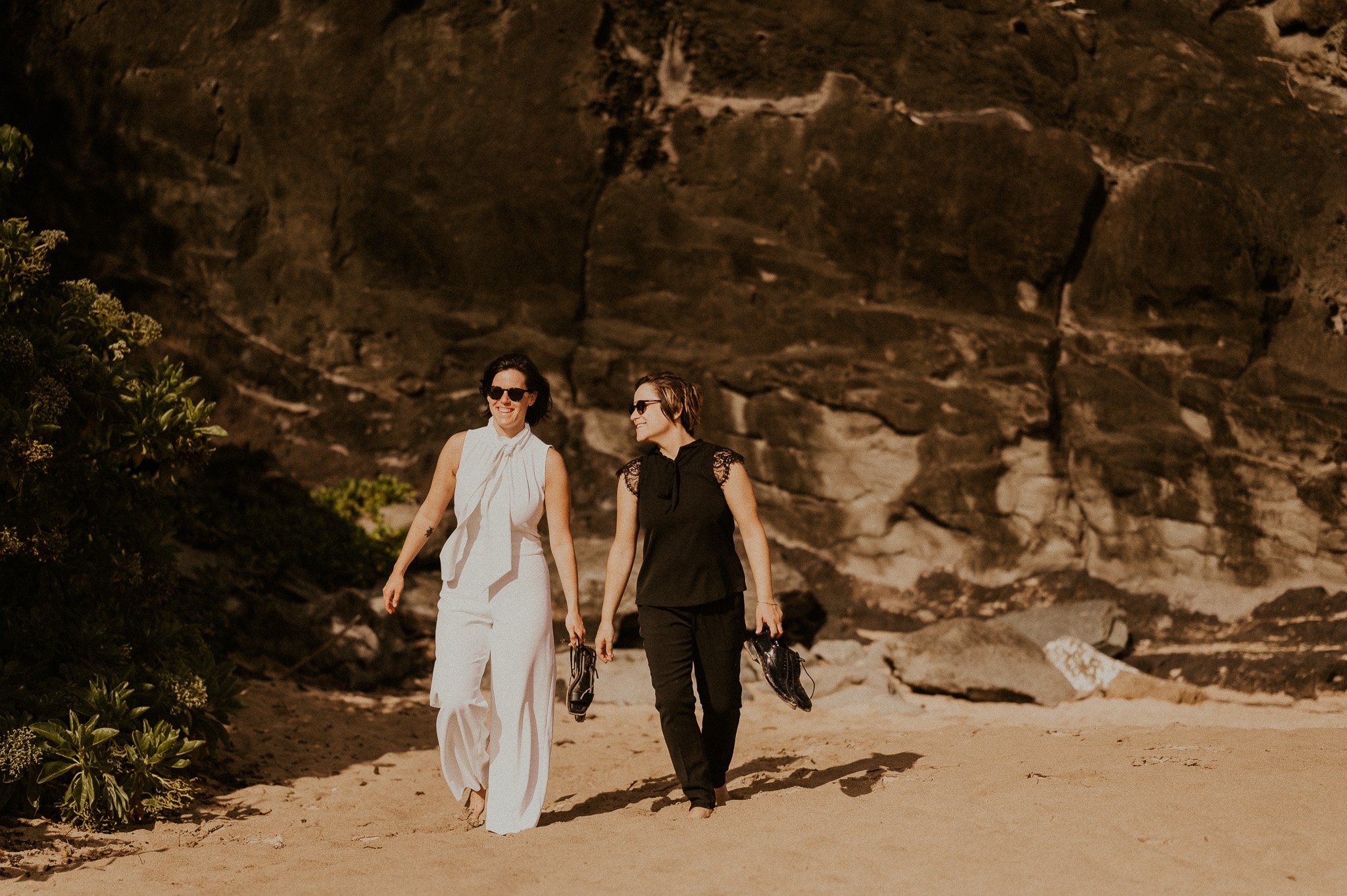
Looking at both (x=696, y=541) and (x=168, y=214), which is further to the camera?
(x=168, y=214)

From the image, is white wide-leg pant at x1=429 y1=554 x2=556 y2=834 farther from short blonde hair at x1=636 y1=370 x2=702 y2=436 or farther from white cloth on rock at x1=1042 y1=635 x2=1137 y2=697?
white cloth on rock at x1=1042 y1=635 x2=1137 y2=697

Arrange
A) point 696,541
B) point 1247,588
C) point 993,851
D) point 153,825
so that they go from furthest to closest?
point 1247,588, point 153,825, point 696,541, point 993,851

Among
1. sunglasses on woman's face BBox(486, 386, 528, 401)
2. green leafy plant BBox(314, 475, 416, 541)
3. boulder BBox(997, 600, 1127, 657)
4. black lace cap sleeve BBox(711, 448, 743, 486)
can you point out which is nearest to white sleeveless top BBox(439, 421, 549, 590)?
sunglasses on woman's face BBox(486, 386, 528, 401)

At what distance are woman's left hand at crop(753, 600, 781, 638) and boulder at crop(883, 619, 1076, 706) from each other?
12.7ft

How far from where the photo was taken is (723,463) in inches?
222

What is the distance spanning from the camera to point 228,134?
38.2 ft

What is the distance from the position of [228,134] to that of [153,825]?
7.42 m

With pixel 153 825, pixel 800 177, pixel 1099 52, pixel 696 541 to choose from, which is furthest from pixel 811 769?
pixel 1099 52

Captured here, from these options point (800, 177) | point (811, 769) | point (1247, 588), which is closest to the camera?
point (811, 769)

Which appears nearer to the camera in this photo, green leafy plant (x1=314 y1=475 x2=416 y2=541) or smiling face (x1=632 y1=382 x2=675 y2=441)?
smiling face (x1=632 y1=382 x2=675 y2=441)

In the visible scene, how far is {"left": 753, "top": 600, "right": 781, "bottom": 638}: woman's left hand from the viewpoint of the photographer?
5543 mm

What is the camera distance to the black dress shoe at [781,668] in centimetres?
555

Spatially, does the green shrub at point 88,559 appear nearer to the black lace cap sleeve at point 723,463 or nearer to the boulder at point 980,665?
the black lace cap sleeve at point 723,463

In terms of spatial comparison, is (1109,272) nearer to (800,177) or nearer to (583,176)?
(800,177)
